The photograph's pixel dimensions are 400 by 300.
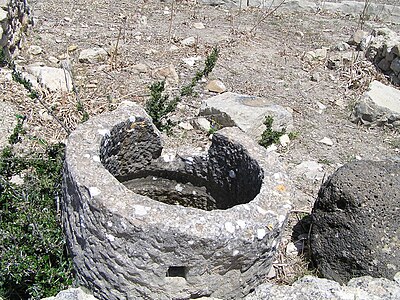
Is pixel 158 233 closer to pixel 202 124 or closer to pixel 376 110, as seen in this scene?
pixel 202 124

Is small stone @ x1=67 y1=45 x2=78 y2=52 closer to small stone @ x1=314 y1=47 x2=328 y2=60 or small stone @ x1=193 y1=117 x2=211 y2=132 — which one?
small stone @ x1=193 y1=117 x2=211 y2=132

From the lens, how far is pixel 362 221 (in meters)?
3.40

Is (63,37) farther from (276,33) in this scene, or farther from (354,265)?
(354,265)

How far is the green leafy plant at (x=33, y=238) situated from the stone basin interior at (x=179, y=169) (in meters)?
0.47

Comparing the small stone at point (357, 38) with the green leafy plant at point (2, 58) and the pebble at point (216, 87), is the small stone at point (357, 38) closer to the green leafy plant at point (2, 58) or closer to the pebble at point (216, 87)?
the pebble at point (216, 87)

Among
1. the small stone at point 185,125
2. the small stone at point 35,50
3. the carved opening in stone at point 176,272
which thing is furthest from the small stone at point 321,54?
the carved opening in stone at point 176,272

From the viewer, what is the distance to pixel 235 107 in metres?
5.30

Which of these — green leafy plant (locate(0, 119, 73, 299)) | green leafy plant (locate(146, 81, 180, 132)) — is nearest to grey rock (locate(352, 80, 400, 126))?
green leafy plant (locate(146, 81, 180, 132))

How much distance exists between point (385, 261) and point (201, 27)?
5.35 meters

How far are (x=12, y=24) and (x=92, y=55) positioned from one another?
37.7 inches

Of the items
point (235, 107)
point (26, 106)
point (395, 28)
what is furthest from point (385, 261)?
point (395, 28)

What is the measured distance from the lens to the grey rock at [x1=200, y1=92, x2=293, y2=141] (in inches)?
203

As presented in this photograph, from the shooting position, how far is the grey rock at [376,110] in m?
5.87

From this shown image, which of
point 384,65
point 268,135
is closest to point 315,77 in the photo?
point 384,65
